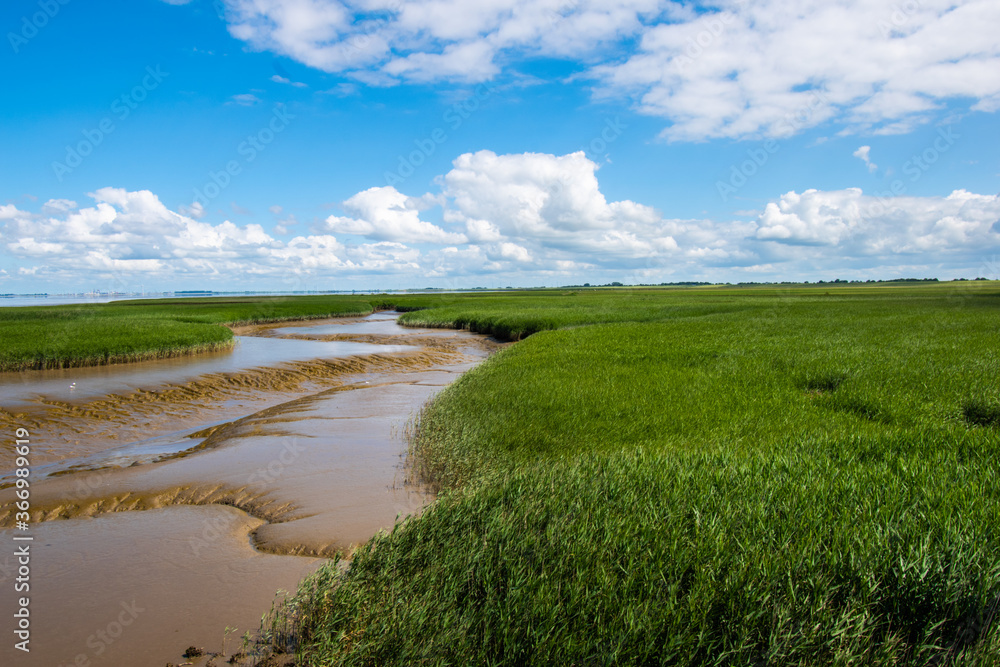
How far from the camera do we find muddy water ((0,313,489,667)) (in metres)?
5.39

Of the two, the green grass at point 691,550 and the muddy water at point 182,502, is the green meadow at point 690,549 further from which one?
the muddy water at point 182,502

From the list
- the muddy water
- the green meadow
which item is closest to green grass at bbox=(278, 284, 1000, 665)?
the green meadow

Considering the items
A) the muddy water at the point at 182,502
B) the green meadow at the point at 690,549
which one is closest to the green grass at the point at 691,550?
the green meadow at the point at 690,549

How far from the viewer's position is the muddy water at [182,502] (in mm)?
5391

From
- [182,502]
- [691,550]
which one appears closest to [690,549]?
[691,550]

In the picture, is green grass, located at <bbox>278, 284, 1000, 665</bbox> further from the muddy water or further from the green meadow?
the muddy water

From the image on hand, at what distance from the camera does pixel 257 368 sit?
76.7 feet

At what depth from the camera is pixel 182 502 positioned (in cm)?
900

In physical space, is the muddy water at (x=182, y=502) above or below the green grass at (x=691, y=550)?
below

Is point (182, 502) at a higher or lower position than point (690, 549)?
lower

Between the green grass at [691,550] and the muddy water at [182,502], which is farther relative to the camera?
the muddy water at [182,502]

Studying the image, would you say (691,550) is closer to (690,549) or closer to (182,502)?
(690,549)

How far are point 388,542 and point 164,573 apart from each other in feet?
10.5

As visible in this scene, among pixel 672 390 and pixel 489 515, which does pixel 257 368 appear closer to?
pixel 672 390
